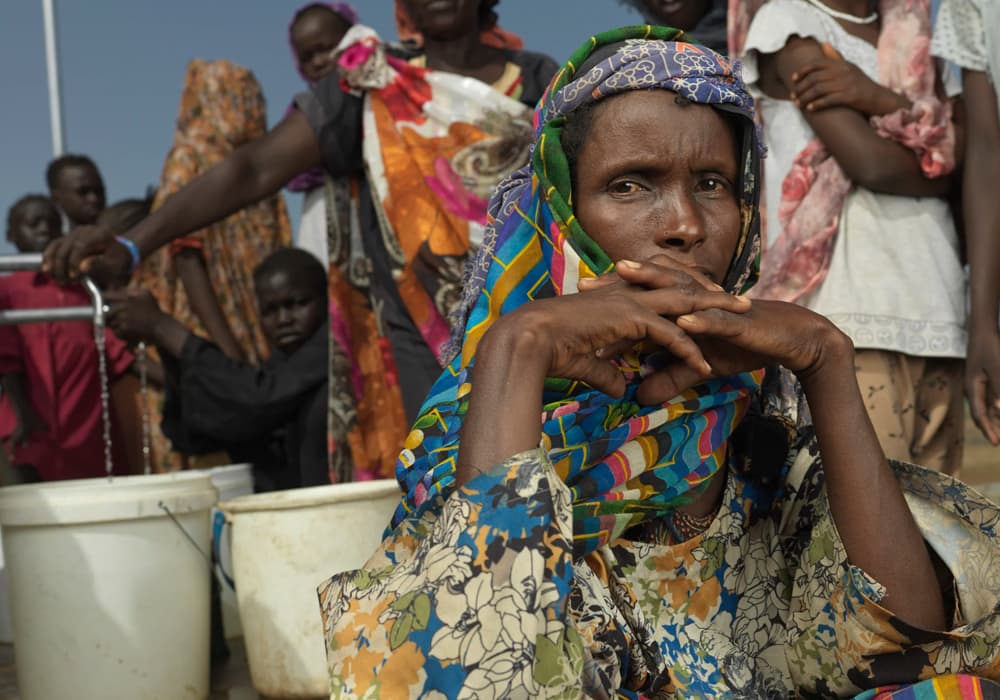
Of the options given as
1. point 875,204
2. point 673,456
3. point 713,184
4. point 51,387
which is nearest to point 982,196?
point 875,204

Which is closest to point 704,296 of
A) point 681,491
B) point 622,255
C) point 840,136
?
point 622,255

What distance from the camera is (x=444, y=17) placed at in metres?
3.36

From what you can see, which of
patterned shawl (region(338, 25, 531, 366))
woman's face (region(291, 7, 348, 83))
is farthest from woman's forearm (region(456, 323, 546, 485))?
woman's face (region(291, 7, 348, 83))

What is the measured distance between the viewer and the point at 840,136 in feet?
8.38

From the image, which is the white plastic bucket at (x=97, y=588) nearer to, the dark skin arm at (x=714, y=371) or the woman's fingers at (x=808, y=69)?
the dark skin arm at (x=714, y=371)

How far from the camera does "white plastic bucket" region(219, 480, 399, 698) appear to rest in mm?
2781

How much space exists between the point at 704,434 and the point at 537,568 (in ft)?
1.55

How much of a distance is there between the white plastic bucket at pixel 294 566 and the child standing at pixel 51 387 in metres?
2.33

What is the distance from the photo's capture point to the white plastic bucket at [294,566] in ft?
9.12

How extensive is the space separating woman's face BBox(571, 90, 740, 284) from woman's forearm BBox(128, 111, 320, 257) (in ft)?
6.40

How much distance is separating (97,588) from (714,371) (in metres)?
1.82

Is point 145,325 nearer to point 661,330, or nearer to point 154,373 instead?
point 154,373

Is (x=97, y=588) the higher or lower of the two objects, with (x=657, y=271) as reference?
lower

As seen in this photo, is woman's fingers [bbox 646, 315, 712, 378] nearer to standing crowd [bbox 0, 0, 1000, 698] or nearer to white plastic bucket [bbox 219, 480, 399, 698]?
standing crowd [bbox 0, 0, 1000, 698]
